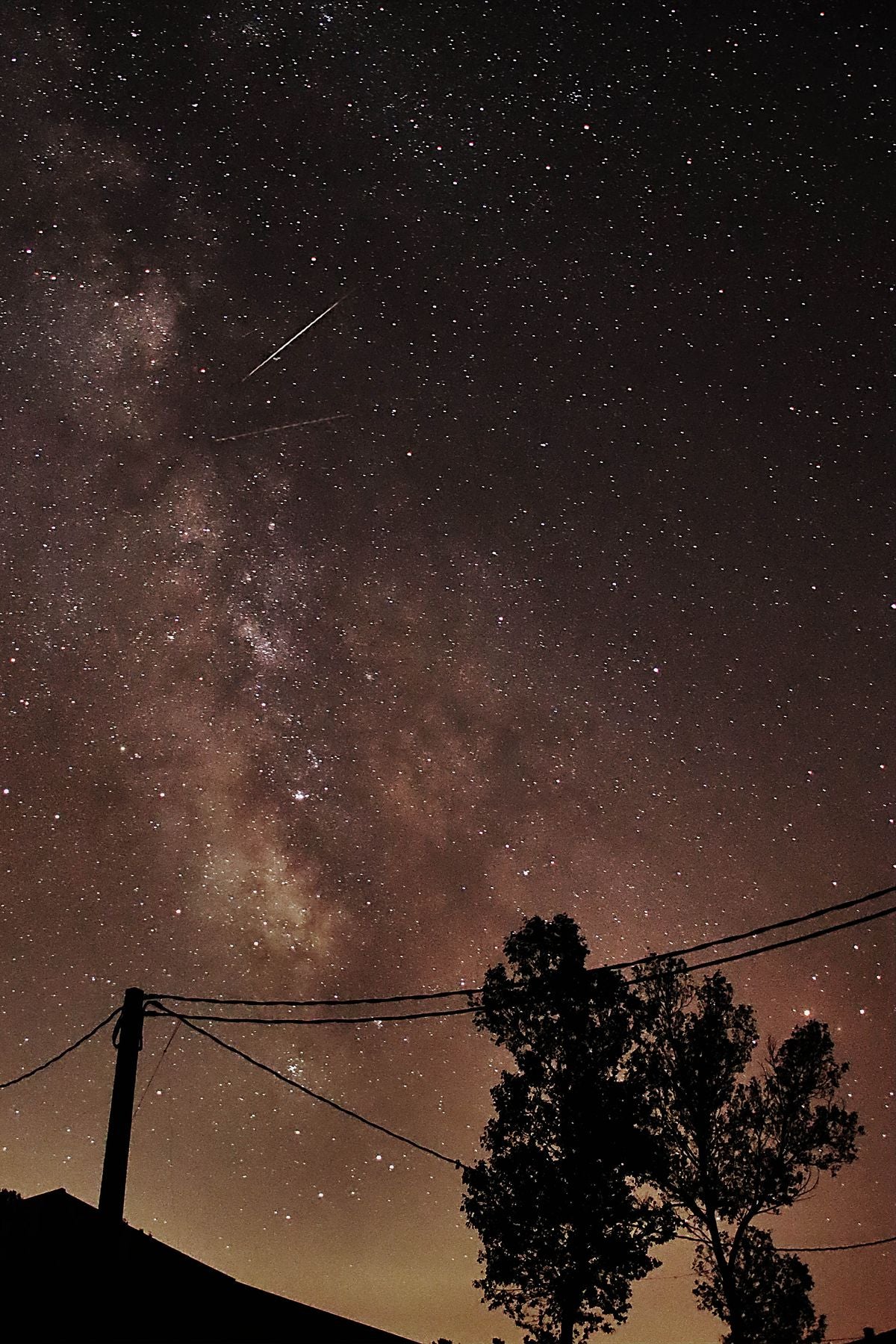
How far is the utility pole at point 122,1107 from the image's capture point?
9.41 m

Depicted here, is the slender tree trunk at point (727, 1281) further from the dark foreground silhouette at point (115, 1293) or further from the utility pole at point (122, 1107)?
the utility pole at point (122, 1107)

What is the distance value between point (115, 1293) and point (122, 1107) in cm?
201

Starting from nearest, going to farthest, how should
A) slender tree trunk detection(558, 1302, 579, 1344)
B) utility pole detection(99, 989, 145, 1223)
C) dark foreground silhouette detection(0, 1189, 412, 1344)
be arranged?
utility pole detection(99, 989, 145, 1223) < dark foreground silhouette detection(0, 1189, 412, 1344) < slender tree trunk detection(558, 1302, 579, 1344)

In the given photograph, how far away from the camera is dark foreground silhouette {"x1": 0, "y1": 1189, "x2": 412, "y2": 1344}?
1095 centimetres

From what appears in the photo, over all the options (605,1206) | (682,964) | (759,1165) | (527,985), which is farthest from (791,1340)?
(527,985)

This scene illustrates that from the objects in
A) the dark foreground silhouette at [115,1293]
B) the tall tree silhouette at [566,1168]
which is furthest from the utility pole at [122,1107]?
the tall tree silhouette at [566,1168]

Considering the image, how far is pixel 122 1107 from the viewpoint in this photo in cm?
982

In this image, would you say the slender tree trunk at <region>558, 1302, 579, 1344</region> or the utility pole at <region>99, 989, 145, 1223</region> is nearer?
the utility pole at <region>99, 989, 145, 1223</region>

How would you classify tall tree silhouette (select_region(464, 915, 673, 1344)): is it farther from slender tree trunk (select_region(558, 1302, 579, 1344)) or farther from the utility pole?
the utility pole

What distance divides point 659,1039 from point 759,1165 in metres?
2.95

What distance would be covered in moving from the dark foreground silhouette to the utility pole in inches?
22.8

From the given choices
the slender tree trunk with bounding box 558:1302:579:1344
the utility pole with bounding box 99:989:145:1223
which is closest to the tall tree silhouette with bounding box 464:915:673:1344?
the slender tree trunk with bounding box 558:1302:579:1344

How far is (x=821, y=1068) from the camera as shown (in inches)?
780

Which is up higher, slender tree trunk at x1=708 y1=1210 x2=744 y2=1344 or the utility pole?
the utility pole
